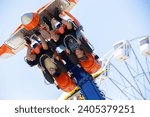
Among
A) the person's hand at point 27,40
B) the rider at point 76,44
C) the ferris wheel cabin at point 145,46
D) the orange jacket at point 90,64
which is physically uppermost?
the person's hand at point 27,40

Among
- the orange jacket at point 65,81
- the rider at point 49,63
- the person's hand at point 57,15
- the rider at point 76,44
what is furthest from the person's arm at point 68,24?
the orange jacket at point 65,81

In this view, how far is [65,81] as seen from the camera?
9.15m

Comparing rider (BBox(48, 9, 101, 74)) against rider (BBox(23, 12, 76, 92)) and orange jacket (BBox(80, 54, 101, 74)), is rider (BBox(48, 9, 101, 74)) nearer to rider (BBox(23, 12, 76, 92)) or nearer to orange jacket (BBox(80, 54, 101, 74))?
orange jacket (BBox(80, 54, 101, 74))

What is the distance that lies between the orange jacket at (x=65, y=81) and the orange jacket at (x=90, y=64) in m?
0.47

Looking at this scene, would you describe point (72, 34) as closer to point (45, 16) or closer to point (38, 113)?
point (45, 16)

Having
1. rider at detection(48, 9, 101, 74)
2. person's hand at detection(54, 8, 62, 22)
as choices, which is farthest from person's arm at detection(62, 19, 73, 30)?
person's hand at detection(54, 8, 62, 22)

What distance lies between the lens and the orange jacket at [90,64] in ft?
30.0

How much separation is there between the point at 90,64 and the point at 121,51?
5.37m

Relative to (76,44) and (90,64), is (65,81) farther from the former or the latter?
(76,44)

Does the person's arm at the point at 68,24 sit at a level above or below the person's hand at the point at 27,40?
below

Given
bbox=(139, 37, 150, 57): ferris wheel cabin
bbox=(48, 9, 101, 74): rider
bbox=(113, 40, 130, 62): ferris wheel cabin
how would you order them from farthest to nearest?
bbox=(113, 40, 130, 62): ferris wheel cabin → bbox=(139, 37, 150, 57): ferris wheel cabin → bbox=(48, 9, 101, 74): rider

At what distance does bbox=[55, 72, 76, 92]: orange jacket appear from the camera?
30.1ft

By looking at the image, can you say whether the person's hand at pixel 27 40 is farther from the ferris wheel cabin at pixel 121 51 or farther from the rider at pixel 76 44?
the ferris wheel cabin at pixel 121 51

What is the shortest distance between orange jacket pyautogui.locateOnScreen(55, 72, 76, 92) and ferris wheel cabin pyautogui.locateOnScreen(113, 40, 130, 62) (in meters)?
5.15
